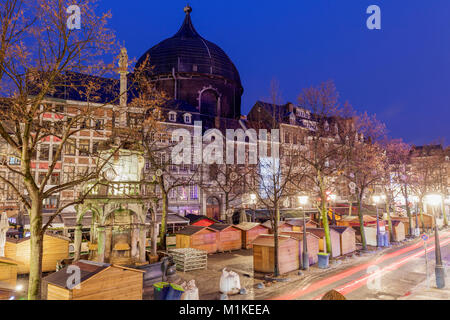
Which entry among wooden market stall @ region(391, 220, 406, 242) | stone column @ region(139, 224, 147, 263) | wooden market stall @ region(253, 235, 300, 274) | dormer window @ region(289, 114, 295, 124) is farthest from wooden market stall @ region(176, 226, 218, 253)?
dormer window @ region(289, 114, 295, 124)

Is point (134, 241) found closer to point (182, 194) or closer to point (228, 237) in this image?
point (228, 237)

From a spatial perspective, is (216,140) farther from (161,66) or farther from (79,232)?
(79,232)

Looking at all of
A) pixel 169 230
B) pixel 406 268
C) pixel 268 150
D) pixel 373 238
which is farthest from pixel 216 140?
pixel 406 268

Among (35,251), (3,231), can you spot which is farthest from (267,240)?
(3,231)

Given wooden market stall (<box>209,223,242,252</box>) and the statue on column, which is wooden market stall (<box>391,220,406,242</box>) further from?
the statue on column

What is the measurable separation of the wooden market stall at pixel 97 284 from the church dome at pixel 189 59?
1537 inches

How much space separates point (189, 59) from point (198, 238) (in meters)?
32.4

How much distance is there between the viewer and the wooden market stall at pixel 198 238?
21234 millimetres

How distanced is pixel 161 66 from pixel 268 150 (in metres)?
20.6

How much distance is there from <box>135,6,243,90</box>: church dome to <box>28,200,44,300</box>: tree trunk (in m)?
39.4

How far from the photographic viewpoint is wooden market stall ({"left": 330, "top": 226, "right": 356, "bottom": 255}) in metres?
21.7

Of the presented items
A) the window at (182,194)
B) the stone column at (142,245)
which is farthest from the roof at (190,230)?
the window at (182,194)

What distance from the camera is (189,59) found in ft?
151
